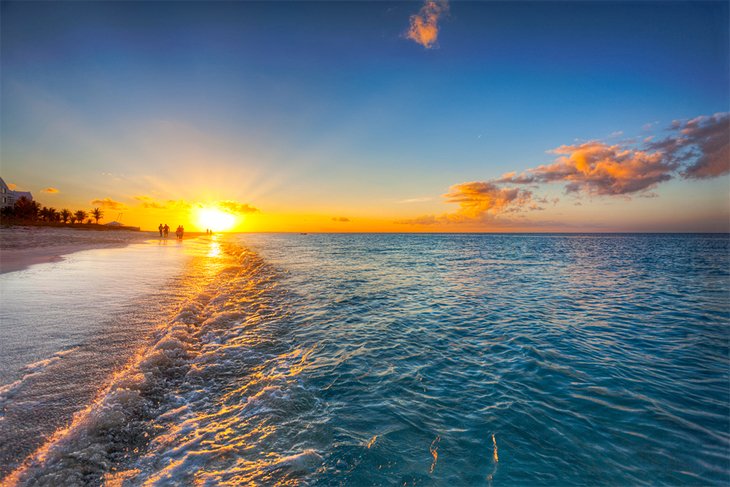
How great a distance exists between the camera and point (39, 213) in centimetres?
9744

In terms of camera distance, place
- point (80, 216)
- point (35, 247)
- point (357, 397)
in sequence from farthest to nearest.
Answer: point (80, 216), point (35, 247), point (357, 397)

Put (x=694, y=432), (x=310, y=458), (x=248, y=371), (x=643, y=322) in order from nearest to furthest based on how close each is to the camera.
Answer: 1. (x=310, y=458)
2. (x=694, y=432)
3. (x=248, y=371)
4. (x=643, y=322)

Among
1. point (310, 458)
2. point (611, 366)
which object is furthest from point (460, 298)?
point (310, 458)

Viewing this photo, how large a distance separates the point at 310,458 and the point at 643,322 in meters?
14.7

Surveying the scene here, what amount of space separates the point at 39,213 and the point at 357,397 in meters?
141

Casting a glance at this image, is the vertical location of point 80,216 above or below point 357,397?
above

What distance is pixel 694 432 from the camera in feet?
17.6

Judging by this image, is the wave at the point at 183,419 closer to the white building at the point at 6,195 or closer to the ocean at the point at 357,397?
the ocean at the point at 357,397

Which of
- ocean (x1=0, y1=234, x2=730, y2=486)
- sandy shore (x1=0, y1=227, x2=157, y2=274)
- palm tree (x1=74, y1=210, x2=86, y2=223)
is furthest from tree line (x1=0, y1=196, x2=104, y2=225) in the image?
ocean (x1=0, y1=234, x2=730, y2=486)

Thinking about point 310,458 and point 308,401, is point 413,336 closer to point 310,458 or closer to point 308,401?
point 308,401

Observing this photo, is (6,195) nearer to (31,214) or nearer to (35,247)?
(31,214)

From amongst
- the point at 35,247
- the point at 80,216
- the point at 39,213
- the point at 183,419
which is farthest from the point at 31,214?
the point at 183,419

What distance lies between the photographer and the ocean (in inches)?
168

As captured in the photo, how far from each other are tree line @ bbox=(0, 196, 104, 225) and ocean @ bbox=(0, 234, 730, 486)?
103318 mm
